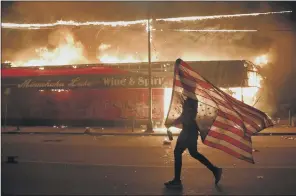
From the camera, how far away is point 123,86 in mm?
24656

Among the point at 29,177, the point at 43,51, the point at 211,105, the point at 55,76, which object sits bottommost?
the point at 29,177

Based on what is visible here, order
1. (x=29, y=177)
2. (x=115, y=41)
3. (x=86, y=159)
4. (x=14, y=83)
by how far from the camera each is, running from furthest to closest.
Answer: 1. (x=115, y=41)
2. (x=14, y=83)
3. (x=86, y=159)
4. (x=29, y=177)

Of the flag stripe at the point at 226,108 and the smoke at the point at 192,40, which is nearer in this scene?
the flag stripe at the point at 226,108

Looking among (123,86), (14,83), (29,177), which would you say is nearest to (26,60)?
(14,83)

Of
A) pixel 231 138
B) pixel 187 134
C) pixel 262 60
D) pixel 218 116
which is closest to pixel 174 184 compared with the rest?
pixel 187 134

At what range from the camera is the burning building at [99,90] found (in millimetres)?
24141

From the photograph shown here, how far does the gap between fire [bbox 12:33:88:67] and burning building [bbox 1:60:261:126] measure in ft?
15.8

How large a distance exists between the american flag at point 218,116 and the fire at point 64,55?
2530 cm

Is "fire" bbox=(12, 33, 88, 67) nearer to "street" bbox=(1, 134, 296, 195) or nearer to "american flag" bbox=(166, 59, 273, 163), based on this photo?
"street" bbox=(1, 134, 296, 195)

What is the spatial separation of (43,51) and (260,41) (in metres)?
17.3

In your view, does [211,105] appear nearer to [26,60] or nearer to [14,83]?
[14,83]

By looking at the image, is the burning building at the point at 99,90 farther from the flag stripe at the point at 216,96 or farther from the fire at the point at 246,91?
the flag stripe at the point at 216,96

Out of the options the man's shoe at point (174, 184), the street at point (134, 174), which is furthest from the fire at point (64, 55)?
the man's shoe at point (174, 184)

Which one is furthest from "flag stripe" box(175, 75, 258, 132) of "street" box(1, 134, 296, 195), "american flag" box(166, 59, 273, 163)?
"street" box(1, 134, 296, 195)
